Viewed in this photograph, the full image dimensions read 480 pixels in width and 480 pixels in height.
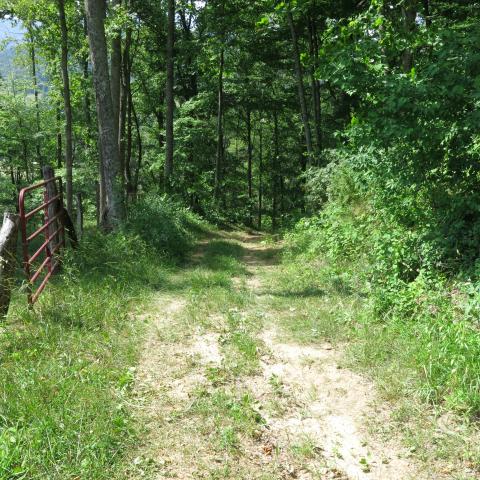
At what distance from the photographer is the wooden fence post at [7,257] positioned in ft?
17.2

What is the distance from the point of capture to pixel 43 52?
19.0 meters

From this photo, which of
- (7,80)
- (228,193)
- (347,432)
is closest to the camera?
(347,432)

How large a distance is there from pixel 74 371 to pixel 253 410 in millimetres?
1812

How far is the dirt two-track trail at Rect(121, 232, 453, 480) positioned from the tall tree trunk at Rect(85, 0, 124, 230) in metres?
5.18

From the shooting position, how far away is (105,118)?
10.5 m

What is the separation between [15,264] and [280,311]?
3.82m

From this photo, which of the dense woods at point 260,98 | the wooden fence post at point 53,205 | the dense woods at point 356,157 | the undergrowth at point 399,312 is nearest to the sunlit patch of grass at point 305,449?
the undergrowth at point 399,312

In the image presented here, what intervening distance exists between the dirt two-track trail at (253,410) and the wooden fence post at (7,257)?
1.79 m

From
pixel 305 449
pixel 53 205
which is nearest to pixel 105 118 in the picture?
pixel 53 205

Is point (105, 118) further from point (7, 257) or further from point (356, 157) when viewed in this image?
point (356, 157)

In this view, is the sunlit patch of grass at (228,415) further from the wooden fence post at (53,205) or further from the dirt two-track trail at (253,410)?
the wooden fence post at (53,205)

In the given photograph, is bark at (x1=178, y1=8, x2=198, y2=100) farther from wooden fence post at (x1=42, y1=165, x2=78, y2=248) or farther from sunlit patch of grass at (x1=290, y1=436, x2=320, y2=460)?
sunlit patch of grass at (x1=290, y1=436, x2=320, y2=460)

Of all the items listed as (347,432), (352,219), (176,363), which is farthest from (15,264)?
(352,219)

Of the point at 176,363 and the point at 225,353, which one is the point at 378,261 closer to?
the point at 225,353
